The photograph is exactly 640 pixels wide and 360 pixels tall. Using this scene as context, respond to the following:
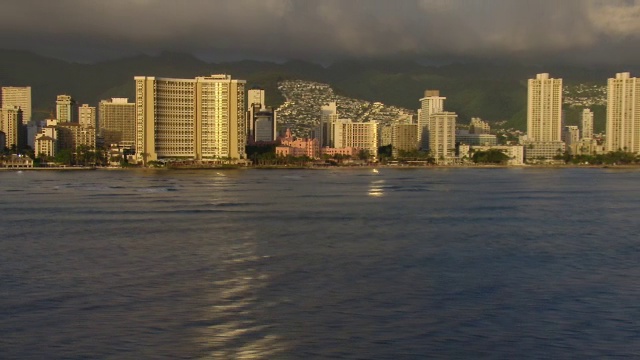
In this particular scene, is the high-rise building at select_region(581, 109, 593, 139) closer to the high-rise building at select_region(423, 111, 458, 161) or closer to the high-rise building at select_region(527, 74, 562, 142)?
the high-rise building at select_region(527, 74, 562, 142)

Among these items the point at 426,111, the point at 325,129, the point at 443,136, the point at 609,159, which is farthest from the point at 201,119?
the point at 426,111

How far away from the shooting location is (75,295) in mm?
11234

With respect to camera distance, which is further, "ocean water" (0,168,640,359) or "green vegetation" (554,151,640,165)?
"green vegetation" (554,151,640,165)

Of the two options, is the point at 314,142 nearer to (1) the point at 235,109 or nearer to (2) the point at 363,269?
(1) the point at 235,109

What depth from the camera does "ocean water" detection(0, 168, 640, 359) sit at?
8922mm

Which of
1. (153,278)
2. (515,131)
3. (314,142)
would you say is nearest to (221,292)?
(153,278)

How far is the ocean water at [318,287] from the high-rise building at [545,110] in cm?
11500

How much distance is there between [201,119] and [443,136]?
149ft

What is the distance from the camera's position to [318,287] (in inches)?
467

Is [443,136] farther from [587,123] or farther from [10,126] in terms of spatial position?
[10,126]

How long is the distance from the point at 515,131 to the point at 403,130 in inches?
2054

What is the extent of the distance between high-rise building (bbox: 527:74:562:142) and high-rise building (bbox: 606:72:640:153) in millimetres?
14467

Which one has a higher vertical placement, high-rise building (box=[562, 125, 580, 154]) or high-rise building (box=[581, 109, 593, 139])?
high-rise building (box=[581, 109, 593, 139])

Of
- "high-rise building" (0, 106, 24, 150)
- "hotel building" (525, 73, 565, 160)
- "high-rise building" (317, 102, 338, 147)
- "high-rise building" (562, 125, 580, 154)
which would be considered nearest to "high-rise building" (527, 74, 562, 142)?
"hotel building" (525, 73, 565, 160)
